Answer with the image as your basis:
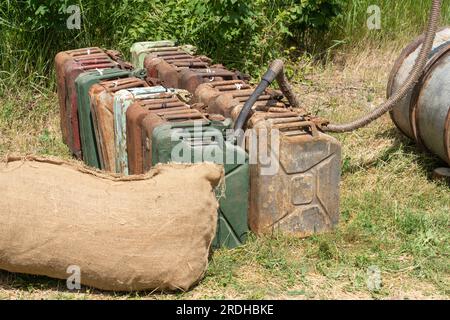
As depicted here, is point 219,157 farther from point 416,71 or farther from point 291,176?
point 416,71

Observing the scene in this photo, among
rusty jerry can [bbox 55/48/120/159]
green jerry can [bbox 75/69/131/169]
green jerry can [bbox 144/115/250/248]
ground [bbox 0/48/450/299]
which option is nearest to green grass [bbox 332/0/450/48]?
ground [bbox 0/48/450/299]

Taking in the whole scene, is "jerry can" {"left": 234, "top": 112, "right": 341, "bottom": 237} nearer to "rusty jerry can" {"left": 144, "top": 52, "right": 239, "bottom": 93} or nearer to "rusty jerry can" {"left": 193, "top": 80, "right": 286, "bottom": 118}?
"rusty jerry can" {"left": 193, "top": 80, "right": 286, "bottom": 118}

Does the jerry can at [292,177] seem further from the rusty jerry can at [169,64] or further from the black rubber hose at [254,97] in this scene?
the rusty jerry can at [169,64]

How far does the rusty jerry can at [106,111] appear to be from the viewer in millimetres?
5293

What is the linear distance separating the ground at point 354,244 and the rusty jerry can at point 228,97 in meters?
0.81

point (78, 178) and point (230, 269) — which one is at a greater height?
point (78, 178)

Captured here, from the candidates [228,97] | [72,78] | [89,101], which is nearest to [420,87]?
[228,97]

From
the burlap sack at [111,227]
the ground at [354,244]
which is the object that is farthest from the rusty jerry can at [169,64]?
the burlap sack at [111,227]

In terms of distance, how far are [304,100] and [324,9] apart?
1135 millimetres

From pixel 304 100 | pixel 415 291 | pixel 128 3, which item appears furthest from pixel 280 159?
pixel 128 3

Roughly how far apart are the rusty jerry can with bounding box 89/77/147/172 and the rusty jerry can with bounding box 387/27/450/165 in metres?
1.87

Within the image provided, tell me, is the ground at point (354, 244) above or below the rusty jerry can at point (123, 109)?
below

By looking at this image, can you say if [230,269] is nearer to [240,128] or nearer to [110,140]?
[240,128]

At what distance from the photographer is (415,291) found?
4.25 metres
